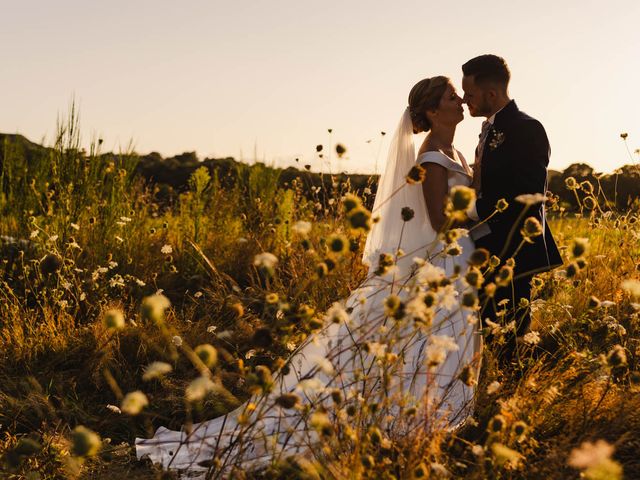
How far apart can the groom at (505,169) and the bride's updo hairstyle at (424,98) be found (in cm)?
18

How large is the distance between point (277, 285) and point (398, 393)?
3.04 meters

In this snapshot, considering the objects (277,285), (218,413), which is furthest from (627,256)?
(218,413)

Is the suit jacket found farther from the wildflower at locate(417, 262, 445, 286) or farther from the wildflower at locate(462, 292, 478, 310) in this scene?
the wildflower at locate(462, 292, 478, 310)

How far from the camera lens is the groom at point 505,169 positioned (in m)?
3.72

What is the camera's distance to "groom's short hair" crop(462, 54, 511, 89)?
3.99m

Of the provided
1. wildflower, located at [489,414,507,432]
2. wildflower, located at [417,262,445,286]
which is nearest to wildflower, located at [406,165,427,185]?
wildflower, located at [417,262,445,286]

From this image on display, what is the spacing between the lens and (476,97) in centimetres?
404

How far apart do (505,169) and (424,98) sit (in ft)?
2.54

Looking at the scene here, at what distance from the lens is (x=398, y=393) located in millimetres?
2451

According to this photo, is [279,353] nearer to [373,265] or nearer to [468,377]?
[373,265]

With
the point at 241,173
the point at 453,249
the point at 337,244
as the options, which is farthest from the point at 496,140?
the point at 241,173

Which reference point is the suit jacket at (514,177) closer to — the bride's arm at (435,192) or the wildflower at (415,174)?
the bride's arm at (435,192)

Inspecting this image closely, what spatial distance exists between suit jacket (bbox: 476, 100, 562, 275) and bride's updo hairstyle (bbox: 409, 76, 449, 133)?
1.43 feet


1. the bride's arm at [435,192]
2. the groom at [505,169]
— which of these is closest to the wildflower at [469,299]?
the groom at [505,169]
